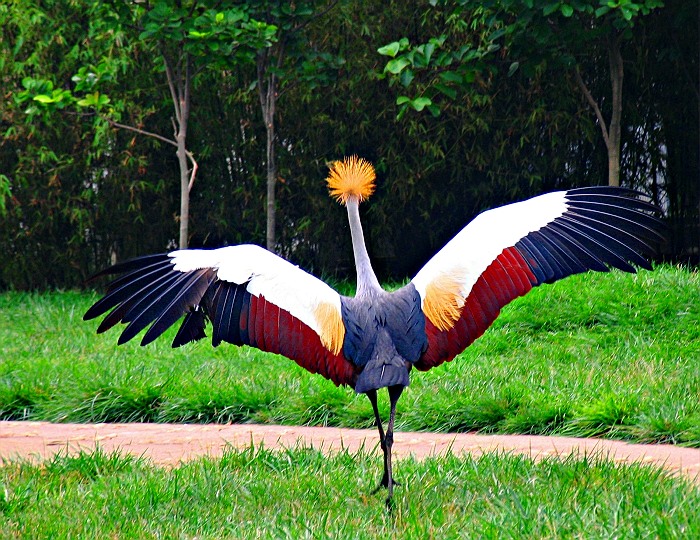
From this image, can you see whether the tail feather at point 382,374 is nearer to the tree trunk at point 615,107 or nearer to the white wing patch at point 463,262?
the white wing patch at point 463,262

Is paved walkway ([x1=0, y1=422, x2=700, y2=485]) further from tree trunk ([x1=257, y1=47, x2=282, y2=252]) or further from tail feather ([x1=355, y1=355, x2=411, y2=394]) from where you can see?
tree trunk ([x1=257, y1=47, x2=282, y2=252])

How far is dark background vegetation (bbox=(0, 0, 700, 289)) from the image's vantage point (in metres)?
8.29

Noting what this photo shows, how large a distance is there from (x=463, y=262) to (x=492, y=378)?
6.84 feet

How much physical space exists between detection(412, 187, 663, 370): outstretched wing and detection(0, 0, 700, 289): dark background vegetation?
461 cm

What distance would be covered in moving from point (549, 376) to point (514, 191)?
329 centimetres

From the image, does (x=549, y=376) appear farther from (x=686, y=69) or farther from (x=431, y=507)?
(x=686, y=69)

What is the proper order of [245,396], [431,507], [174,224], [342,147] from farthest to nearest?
[174,224]
[342,147]
[245,396]
[431,507]

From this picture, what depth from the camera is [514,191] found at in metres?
8.46

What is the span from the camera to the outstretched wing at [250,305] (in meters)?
3.40

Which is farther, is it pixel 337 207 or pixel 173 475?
pixel 337 207

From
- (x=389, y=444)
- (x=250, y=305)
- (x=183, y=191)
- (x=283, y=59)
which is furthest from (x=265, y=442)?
(x=283, y=59)

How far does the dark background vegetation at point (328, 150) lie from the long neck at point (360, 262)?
15.4 ft

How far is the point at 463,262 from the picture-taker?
11.3 ft

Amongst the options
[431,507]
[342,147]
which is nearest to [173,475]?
[431,507]
